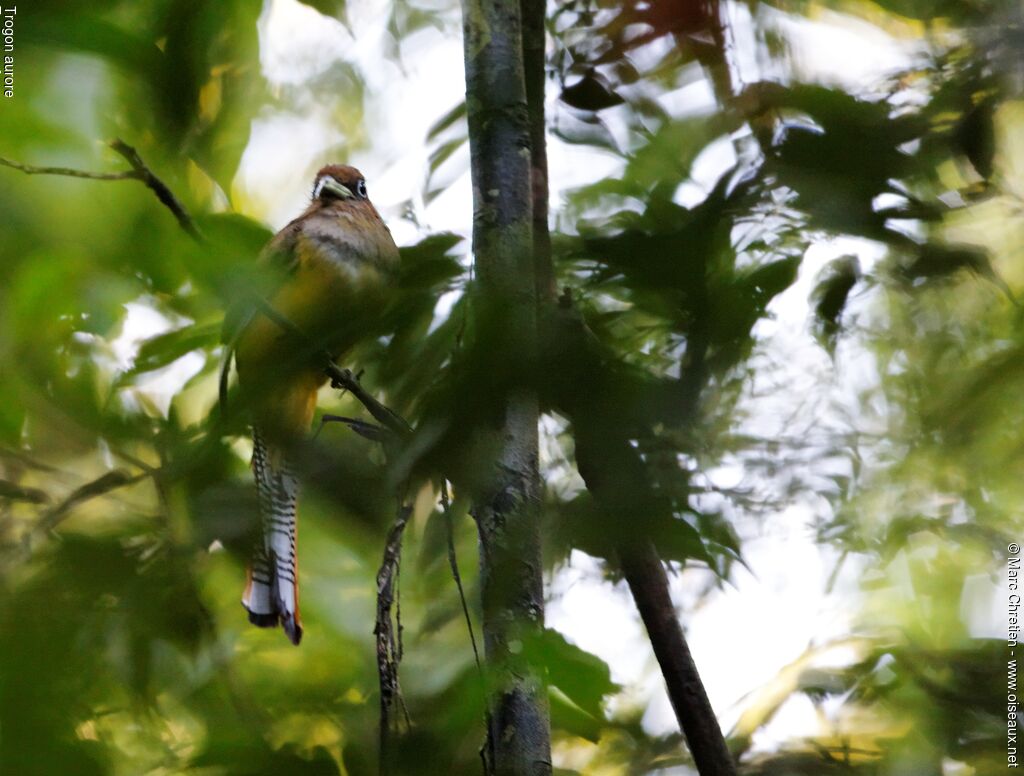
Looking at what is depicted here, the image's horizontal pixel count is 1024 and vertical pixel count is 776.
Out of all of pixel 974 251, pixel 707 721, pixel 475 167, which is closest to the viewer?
pixel 974 251

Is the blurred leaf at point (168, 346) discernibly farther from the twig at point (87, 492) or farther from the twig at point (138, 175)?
the twig at point (138, 175)

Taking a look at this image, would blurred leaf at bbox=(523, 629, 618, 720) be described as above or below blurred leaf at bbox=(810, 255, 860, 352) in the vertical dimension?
below

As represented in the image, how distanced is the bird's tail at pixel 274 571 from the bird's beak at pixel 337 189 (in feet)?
4.27

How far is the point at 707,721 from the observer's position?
1368mm

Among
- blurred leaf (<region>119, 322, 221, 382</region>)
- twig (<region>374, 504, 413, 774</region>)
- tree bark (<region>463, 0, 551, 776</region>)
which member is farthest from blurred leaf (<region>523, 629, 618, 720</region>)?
blurred leaf (<region>119, 322, 221, 382</region>)

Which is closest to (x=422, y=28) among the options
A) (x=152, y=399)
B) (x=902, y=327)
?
(x=152, y=399)

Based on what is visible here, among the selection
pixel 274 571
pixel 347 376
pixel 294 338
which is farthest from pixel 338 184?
pixel 294 338

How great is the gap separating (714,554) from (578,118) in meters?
0.38

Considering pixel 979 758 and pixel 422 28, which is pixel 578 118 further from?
pixel 422 28

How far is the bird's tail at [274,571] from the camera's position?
4.14ft

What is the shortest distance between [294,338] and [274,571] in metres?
0.98

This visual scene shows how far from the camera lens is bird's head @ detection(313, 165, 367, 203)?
306cm

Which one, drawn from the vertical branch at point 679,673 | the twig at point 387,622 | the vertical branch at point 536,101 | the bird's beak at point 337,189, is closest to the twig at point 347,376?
the twig at point 387,622

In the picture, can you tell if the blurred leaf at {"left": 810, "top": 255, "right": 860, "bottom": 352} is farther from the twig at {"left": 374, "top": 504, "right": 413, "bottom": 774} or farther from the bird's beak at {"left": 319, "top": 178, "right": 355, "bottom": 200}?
the bird's beak at {"left": 319, "top": 178, "right": 355, "bottom": 200}
